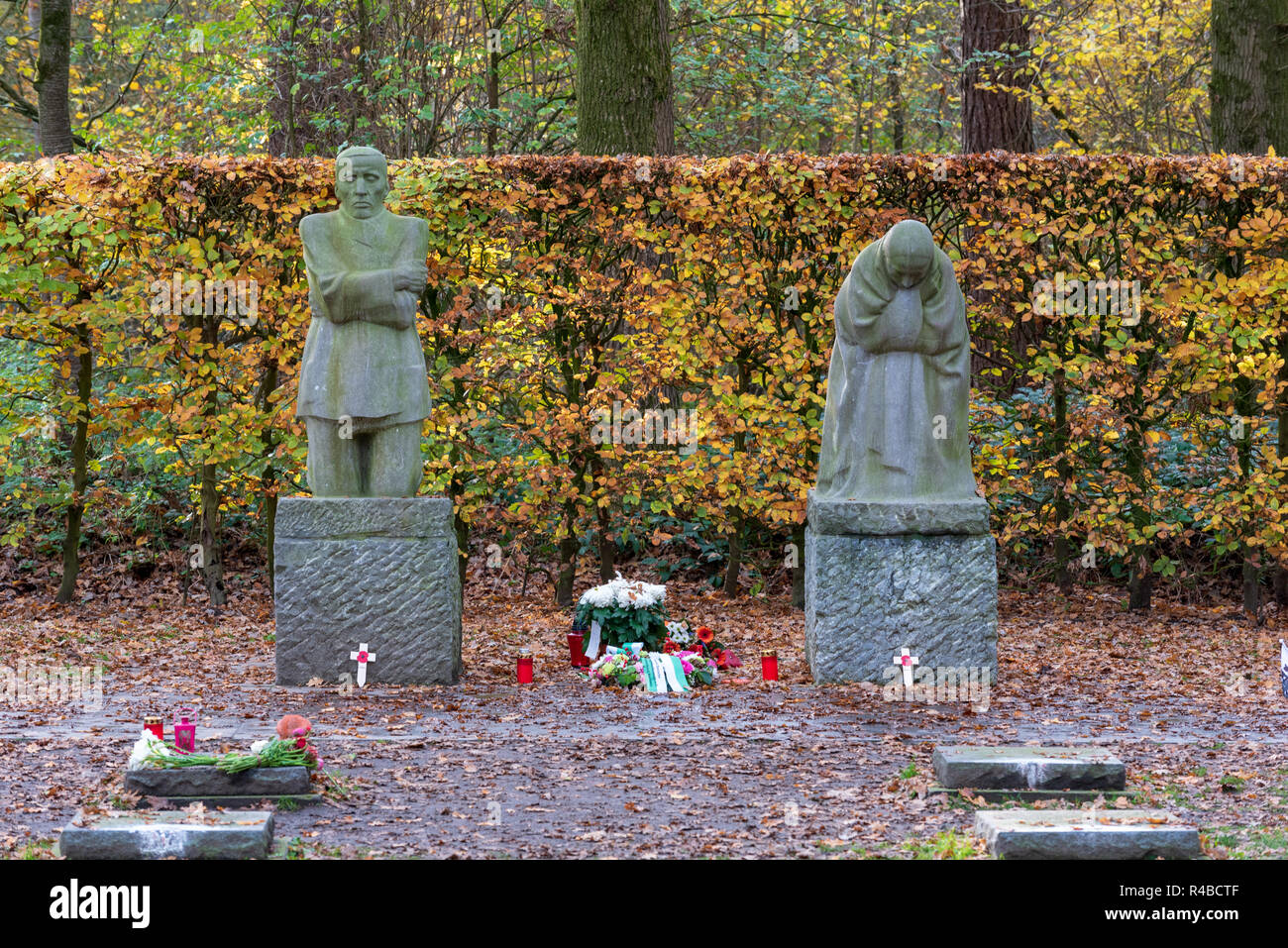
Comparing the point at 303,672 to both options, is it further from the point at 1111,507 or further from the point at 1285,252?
the point at 1285,252

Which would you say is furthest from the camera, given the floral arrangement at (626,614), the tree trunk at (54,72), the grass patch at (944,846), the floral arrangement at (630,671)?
the tree trunk at (54,72)

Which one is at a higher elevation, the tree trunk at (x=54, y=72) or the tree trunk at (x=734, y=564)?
the tree trunk at (x=54, y=72)

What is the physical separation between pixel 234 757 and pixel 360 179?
348cm

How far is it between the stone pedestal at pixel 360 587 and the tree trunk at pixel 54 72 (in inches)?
234

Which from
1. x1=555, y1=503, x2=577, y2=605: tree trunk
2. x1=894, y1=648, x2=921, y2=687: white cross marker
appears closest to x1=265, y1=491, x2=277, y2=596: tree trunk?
x1=555, y1=503, x2=577, y2=605: tree trunk

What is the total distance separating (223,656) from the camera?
8.34 meters

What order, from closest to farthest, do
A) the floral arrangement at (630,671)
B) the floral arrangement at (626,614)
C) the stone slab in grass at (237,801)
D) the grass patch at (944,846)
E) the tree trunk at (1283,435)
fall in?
1. the grass patch at (944,846)
2. the stone slab in grass at (237,801)
3. the floral arrangement at (630,671)
4. the floral arrangement at (626,614)
5. the tree trunk at (1283,435)

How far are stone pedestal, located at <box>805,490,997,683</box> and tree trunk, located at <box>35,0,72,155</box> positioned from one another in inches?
303

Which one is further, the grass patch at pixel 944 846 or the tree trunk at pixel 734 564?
the tree trunk at pixel 734 564

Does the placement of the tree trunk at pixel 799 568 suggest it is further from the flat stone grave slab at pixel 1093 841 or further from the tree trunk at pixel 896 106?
the tree trunk at pixel 896 106

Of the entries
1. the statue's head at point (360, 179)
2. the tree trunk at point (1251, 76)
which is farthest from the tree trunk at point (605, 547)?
the tree trunk at point (1251, 76)

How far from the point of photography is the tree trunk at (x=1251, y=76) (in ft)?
35.5

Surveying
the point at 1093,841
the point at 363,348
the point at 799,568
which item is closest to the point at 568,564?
the point at 799,568

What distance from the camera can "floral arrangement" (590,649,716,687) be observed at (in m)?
7.57
